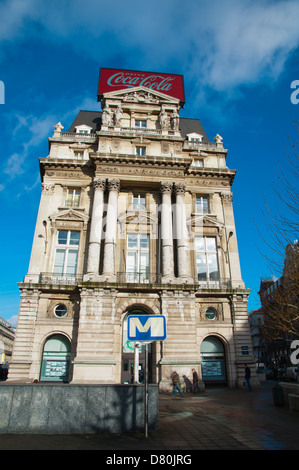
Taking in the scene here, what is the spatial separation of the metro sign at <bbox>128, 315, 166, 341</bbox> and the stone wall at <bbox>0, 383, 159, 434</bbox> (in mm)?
1973

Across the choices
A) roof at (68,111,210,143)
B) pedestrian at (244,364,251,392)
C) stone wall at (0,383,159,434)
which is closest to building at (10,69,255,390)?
roof at (68,111,210,143)

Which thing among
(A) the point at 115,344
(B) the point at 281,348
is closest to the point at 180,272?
(A) the point at 115,344

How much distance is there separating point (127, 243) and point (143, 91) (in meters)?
18.3

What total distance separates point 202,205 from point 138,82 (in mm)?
17396

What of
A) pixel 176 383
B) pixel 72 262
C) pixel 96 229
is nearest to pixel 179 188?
pixel 96 229

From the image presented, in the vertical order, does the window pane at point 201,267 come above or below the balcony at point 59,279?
above

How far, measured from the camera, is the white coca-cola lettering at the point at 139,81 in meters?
37.0

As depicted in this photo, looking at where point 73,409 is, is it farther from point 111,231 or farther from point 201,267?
point 201,267

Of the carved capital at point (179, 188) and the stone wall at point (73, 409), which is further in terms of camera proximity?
the carved capital at point (179, 188)

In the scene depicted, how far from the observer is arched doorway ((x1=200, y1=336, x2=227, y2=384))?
1033 inches

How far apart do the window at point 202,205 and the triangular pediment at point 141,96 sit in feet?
37.8

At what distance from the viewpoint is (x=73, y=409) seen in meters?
9.23

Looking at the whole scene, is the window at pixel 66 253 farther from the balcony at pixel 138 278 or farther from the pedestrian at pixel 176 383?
the pedestrian at pixel 176 383

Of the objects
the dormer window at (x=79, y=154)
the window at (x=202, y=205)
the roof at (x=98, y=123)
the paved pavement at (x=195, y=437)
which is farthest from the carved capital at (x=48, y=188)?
the paved pavement at (x=195, y=437)
